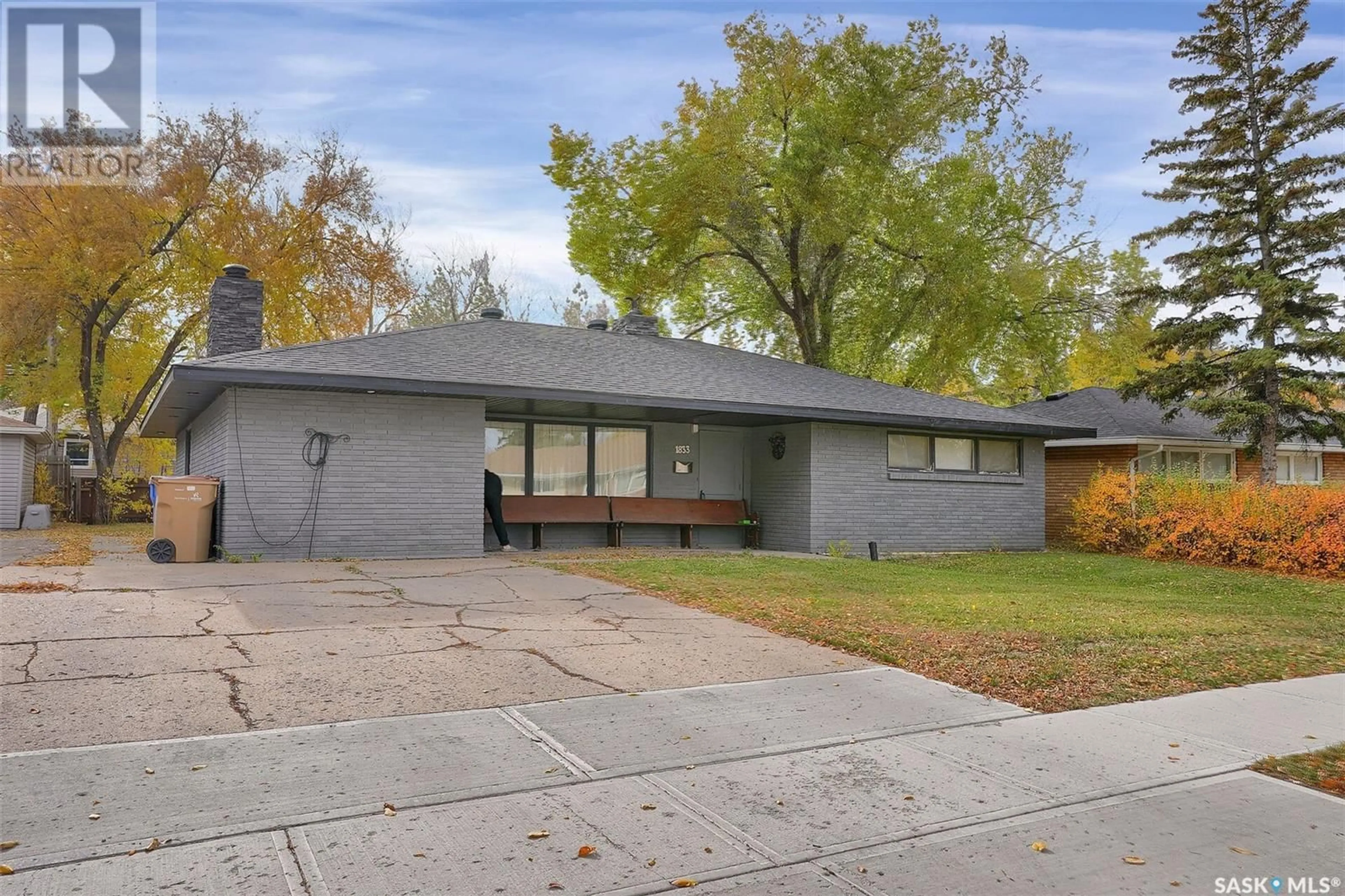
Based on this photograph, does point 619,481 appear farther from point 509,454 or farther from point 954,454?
point 954,454

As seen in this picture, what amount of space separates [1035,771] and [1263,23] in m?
22.1

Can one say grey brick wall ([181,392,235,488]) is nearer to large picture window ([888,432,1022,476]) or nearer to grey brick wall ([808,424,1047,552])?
grey brick wall ([808,424,1047,552])

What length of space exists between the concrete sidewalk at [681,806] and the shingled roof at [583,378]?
8.61 meters

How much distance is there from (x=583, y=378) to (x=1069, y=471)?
46.3 feet

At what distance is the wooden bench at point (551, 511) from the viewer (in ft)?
51.3

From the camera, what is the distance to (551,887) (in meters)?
2.99

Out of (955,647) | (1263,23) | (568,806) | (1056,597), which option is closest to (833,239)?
(1263,23)

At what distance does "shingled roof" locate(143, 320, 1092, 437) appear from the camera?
41.2ft

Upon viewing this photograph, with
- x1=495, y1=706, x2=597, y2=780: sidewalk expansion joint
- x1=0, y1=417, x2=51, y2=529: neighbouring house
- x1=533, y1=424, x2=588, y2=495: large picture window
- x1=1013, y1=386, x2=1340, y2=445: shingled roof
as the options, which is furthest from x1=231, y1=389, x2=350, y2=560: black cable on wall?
x1=1013, y1=386, x2=1340, y2=445: shingled roof

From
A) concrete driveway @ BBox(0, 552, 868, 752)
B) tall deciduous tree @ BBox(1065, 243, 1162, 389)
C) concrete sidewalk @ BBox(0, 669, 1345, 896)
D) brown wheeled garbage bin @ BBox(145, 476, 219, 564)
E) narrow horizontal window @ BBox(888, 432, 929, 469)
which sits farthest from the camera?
tall deciduous tree @ BBox(1065, 243, 1162, 389)

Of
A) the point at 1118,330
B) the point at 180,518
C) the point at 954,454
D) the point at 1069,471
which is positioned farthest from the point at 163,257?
the point at 1118,330

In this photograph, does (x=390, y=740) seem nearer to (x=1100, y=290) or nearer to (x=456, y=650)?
(x=456, y=650)

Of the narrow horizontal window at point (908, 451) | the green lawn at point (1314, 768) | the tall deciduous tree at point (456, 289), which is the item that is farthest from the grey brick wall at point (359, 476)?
the tall deciduous tree at point (456, 289)

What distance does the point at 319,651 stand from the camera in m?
6.44
